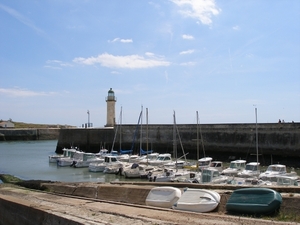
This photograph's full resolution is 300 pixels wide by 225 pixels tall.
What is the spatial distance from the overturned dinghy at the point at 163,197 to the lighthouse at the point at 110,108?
45.6m

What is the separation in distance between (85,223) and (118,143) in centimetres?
3757

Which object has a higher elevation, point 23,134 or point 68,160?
point 23,134

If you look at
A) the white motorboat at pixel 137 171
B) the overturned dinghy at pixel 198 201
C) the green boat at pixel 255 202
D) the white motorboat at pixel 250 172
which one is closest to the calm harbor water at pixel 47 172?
the white motorboat at pixel 137 171

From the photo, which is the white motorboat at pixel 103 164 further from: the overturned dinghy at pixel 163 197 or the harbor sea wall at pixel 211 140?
the overturned dinghy at pixel 163 197

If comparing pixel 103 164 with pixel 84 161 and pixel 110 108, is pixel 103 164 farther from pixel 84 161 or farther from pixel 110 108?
pixel 110 108

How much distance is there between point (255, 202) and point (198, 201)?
1.28 metres

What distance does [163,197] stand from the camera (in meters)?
9.16

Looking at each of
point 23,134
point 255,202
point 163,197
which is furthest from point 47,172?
point 23,134

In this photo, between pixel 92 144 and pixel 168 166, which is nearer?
pixel 168 166

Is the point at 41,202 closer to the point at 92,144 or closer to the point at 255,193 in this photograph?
the point at 255,193

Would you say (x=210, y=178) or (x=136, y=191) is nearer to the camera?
(x=136, y=191)

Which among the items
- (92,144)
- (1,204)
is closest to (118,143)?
(92,144)

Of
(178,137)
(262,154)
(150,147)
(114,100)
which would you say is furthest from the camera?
(114,100)

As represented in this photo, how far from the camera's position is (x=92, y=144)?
47.5m
